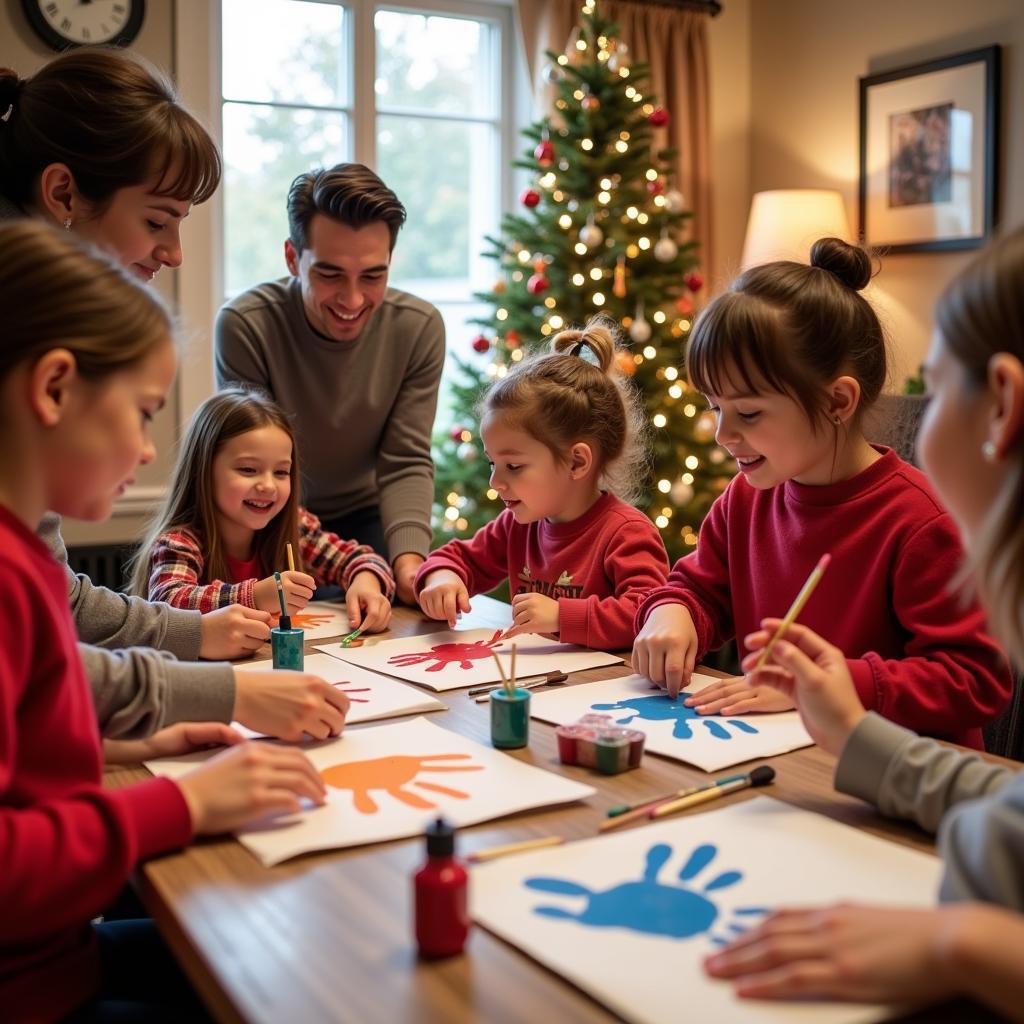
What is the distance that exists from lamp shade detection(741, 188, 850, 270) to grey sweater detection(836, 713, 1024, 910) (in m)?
3.53

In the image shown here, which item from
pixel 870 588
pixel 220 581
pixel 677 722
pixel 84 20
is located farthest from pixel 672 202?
pixel 677 722

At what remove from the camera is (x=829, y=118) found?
16.0 feet

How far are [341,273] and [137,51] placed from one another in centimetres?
203

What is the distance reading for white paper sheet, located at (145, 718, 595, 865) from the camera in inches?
40.4

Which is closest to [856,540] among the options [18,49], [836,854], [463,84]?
[836,854]

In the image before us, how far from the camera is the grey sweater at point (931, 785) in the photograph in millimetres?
813

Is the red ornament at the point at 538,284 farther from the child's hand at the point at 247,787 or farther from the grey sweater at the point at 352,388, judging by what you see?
the child's hand at the point at 247,787

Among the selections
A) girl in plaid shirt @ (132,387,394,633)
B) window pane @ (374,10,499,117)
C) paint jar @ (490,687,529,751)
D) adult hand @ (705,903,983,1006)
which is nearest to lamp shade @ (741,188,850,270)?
window pane @ (374,10,499,117)

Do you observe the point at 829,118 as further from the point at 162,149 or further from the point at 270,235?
the point at 162,149

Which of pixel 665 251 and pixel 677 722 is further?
pixel 665 251

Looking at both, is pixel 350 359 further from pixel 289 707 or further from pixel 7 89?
pixel 289 707

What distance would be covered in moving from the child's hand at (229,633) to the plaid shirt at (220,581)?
0.22 metres

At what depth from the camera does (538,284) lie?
414 centimetres

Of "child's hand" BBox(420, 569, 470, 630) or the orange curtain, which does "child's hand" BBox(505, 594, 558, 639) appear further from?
the orange curtain
